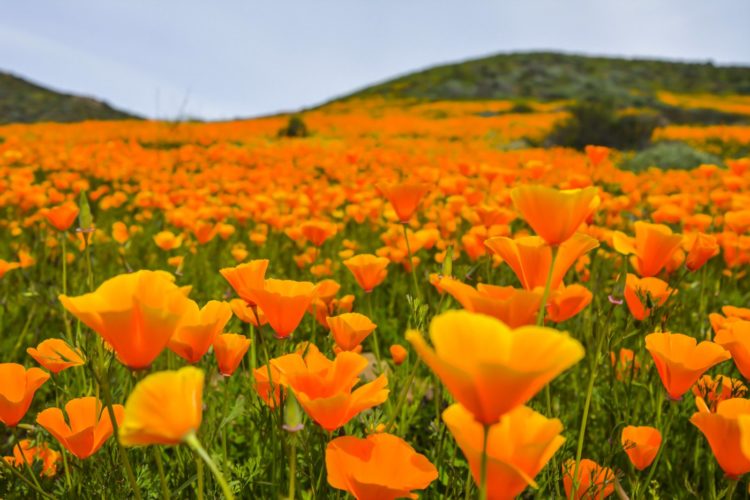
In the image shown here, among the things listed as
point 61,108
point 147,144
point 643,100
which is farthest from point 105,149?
point 643,100

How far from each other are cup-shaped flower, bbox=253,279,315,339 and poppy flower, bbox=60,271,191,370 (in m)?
0.30

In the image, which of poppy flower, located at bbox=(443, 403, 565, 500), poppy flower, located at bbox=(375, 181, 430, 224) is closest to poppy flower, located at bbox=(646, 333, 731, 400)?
poppy flower, located at bbox=(443, 403, 565, 500)

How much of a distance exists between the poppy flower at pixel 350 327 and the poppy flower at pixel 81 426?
438 mm

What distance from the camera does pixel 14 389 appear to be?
3.38ft

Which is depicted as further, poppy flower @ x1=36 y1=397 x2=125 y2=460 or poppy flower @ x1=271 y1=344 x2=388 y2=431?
poppy flower @ x1=36 y1=397 x2=125 y2=460

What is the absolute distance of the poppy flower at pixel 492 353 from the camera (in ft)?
1.82

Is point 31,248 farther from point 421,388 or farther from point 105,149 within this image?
point 105,149

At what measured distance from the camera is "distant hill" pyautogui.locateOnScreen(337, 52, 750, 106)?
45844 millimetres

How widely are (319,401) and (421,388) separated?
48.5 inches

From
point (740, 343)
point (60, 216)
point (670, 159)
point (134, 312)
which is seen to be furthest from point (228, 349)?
point (670, 159)

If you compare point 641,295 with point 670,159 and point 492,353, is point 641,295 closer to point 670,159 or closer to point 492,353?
point 492,353

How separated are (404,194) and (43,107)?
3505cm

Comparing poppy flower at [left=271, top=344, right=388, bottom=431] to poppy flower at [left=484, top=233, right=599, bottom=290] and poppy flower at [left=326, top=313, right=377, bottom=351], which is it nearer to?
poppy flower at [left=326, top=313, right=377, bottom=351]

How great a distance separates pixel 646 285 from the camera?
4.93 feet
